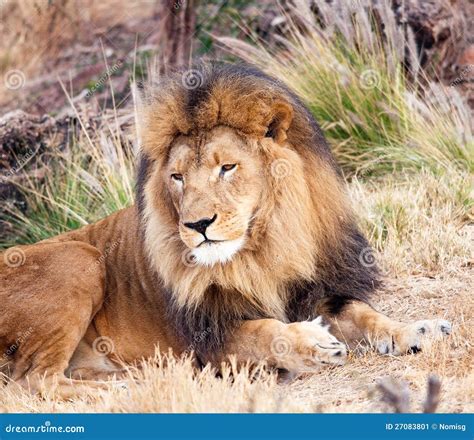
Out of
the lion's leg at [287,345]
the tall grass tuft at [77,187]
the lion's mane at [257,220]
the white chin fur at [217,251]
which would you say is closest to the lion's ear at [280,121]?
the lion's mane at [257,220]

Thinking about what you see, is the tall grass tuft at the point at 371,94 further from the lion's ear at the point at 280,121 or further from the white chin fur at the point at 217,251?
the white chin fur at the point at 217,251

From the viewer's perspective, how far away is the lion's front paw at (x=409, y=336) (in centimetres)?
582

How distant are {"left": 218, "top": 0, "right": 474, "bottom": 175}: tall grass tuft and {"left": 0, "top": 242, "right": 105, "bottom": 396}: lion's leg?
3651 mm

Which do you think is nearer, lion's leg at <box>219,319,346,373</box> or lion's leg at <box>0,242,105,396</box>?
lion's leg at <box>219,319,346,373</box>

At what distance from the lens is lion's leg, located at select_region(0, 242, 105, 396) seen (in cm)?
635

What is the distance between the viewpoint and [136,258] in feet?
22.2

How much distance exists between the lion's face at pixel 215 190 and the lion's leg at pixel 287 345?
45 centimetres

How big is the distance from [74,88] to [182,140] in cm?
882

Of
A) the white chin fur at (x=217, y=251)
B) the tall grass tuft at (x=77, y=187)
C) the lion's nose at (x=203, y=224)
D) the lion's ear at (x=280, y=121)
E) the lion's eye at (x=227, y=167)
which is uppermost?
the lion's ear at (x=280, y=121)

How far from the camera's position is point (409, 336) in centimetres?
584

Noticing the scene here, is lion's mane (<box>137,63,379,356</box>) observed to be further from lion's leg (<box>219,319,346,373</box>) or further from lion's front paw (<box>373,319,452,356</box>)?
lion's front paw (<box>373,319,452,356</box>)

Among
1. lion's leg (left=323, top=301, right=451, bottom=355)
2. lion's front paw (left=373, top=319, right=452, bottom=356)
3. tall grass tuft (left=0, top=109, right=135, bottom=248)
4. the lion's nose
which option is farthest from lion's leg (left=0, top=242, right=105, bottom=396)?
tall grass tuft (left=0, top=109, right=135, bottom=248)

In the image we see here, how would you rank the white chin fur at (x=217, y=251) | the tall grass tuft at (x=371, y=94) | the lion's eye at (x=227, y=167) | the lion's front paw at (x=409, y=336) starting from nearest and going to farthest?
1. the white chin fur at (x=217, y=251)
2. the lion's eye at (x=227, y=167)
3. the lion's front paw at (x=409, y=336)
4. the tall grass tuft at (x=371, y=94)
